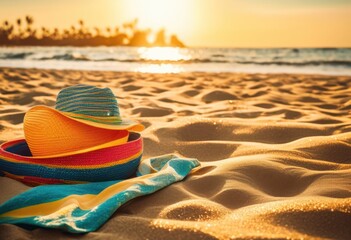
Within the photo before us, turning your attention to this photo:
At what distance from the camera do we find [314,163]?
7.29 feet

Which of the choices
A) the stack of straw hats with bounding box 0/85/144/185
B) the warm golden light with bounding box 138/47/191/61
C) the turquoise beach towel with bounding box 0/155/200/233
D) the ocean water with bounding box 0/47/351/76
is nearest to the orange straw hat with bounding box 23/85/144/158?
the stack of straw hats with bounding box 0/85/144/185

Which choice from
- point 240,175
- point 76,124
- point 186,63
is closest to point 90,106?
point 76,124

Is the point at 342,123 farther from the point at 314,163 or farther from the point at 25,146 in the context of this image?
the point at 25,146

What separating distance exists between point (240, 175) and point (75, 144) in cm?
77

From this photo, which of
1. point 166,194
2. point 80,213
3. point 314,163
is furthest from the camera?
point 314,163

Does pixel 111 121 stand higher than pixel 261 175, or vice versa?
pixel 111 121

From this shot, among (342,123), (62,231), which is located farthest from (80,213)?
(342,123)

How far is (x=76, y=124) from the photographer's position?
198 cm

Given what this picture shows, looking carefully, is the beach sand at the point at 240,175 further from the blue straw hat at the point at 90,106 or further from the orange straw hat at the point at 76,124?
the blue straw hat at the point at 90,106

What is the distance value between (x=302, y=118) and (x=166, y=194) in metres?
1.97

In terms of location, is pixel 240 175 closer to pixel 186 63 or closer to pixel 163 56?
pixel 186 63

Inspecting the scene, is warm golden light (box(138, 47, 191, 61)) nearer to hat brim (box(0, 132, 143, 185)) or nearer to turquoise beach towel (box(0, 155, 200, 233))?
hat brim (box(0, 132, 143, 185))

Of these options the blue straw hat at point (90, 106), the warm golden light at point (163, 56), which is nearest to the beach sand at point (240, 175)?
the blue straw hat at point (90, 106)

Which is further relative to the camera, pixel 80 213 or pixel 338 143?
pixel 338 143
